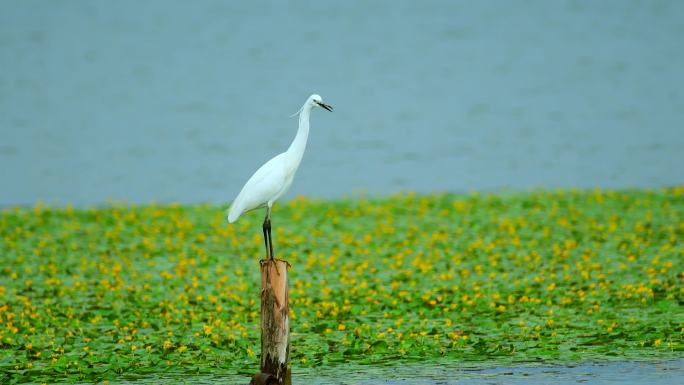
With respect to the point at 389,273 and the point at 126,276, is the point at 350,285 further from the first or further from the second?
the point at 126,276

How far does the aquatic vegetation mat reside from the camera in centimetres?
1101

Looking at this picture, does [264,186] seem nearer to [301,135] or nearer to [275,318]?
[301,135]

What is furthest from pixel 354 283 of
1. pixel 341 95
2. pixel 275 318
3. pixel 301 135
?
pixel 341 95

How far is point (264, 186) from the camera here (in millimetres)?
10398

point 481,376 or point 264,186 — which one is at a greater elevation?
point 264,186

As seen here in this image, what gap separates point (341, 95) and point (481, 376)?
29550 millimetres

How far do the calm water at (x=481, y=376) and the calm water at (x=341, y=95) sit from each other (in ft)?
52.2

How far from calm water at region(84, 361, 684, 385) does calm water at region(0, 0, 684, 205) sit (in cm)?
1592

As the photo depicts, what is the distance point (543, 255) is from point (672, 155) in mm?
15238

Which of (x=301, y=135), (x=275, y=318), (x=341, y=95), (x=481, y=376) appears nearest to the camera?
(x=275, y=318)

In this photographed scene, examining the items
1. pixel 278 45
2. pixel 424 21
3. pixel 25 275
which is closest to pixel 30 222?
pixel 25 275

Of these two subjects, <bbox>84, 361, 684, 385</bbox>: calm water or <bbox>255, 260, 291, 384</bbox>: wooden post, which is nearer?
<bbox>255, 260, 291, 384</bbox>: wooden post

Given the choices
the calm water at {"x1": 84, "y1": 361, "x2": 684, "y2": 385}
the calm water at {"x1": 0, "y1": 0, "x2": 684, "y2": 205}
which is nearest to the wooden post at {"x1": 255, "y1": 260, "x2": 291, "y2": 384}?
the calm water at {"x1": 84, "y1": 361, "x2": 684, "y2": 385}

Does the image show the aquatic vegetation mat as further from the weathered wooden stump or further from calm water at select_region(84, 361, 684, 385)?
the weathered wooden stump
